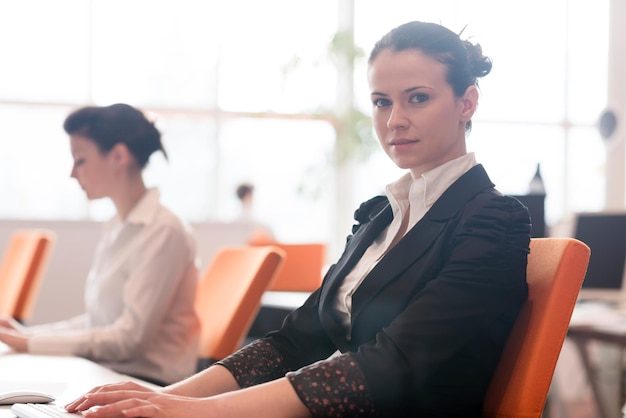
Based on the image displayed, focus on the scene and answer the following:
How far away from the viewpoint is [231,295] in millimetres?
2518

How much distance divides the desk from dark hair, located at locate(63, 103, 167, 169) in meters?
2.03

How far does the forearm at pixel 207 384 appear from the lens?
154 centimetres

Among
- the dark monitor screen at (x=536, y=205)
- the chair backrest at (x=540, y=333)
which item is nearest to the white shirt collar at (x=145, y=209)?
the dark monitor screen at (x=536, y=205)

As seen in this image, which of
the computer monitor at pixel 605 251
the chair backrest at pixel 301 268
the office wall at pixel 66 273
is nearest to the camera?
the computer monitor at pixel 605 251

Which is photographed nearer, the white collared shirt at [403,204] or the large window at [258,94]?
the white collared shirt at [403,204]

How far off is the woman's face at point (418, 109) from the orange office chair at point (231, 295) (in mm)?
922

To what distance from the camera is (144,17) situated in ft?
26.1

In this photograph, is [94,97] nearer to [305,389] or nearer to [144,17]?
[144,17]

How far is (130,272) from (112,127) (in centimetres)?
46

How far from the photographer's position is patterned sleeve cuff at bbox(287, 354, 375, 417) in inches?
48.8

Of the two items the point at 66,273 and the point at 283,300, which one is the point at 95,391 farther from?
the point at 66,273

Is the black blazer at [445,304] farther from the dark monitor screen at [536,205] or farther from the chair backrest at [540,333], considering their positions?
the dark monitor screen at [536,205]

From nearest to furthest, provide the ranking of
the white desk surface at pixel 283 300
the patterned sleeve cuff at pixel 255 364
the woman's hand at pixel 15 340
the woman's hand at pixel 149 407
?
the woman's hand at pixel 149 407 < the patterned sleeve cuff at pixel 255 364 < the woman's hand at pixel 15 340 < the white desk surface at pixel 283 300

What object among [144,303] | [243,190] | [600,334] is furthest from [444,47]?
[243,190]
